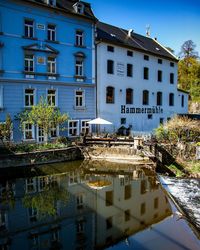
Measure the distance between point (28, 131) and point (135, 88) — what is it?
42.8ft

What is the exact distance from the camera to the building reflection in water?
10.4 meters

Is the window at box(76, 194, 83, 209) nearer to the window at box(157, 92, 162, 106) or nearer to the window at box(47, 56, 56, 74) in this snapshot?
the window at box(47, 56, 56, 74)

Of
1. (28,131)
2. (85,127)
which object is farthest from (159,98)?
(28,131)

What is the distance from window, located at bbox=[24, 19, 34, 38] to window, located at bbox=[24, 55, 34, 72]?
1.72 metres

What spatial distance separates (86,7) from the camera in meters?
26.8

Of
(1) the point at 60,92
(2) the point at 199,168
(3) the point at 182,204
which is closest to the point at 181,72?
(1) the point at 60,92

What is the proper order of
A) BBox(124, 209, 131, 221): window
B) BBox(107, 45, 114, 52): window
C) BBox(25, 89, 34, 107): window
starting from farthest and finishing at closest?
BBox(107, 45, 114, 52): window
BBox(25, 89, 34, 107): window
BBox(124, 209, 131, 221): window

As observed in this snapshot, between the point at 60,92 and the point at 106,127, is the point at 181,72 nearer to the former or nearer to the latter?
the point at 106,127

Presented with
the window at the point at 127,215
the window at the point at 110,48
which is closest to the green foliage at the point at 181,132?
the window at the point at 110,48

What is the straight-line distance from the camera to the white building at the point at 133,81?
2733 centimetres

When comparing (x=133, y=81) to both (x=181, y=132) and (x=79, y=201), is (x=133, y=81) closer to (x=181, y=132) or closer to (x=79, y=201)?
(x=181, y=132)

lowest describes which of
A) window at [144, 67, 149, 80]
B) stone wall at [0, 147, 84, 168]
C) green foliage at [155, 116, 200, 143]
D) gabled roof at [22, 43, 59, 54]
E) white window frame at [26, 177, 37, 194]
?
white window frame at [26, 177, 37, 194]

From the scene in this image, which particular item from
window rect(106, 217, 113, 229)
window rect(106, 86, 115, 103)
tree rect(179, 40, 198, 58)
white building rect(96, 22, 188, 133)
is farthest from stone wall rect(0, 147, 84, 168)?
tree rect(179, 40, 198, 58)

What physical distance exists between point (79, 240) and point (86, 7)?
22.8 metres
